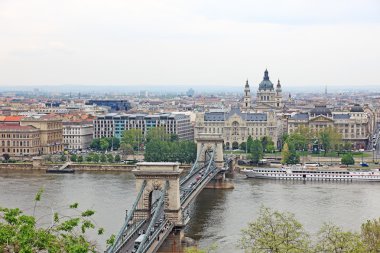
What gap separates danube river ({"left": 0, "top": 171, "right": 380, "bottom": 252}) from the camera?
24.6 m

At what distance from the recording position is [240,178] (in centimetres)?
4022

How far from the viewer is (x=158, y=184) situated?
68.0ft

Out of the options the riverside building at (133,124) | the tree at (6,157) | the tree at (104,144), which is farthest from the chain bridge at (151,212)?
the riverside building at (133,124)

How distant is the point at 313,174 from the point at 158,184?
64.7ft

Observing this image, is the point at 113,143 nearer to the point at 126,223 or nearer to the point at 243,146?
the point at 243,146

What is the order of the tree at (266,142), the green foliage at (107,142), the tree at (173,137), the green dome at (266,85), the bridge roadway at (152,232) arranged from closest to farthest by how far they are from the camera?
the bridge roadway at (152,232)
the tree at (266,142)
the green foliage at (107,142)
the tree at (173,137)
the green dome at (266,85)

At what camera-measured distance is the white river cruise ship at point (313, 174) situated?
127 feet

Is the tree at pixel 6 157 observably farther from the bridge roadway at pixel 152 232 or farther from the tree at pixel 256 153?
the bridge roadway at pixel 152 232

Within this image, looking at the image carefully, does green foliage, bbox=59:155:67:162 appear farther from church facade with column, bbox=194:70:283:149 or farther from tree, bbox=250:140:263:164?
church facade with column, bbox=194:70:283:149

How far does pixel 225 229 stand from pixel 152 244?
6283mm

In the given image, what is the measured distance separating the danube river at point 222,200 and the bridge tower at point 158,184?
56.8 inches

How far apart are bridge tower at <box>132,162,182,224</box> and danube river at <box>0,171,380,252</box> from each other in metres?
1.44

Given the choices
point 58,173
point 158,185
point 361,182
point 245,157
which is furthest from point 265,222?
point 245,157

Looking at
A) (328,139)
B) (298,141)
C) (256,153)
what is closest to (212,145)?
(256,153)
